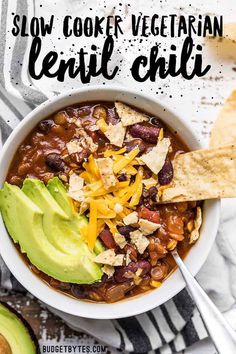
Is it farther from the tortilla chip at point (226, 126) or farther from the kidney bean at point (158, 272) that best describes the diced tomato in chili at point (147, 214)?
the tortilla chip at point (226, 126)

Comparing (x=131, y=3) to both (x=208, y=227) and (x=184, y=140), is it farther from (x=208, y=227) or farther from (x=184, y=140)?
(x=208, y=227)

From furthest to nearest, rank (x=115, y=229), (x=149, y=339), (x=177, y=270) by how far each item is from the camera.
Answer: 1. (x=149, y=339)
2. (x=177, y=270)
3. (x=115, y=229)

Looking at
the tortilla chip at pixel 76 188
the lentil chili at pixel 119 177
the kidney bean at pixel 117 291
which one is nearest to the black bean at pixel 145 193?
the lentil chili at pixel 119 177

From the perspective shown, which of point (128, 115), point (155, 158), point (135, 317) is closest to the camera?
point (155, 158)

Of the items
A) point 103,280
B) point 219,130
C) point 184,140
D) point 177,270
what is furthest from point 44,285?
point 219,130

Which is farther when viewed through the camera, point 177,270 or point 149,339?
point 149,339

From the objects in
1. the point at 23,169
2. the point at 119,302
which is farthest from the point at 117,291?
the point at 23,169

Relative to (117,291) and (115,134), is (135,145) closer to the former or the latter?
(115,134)
